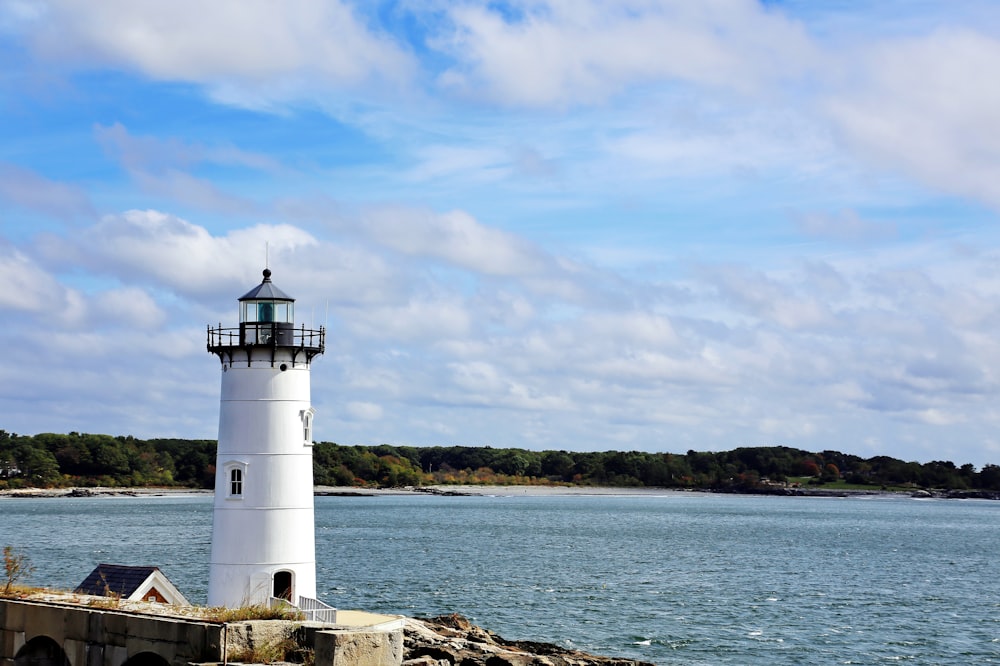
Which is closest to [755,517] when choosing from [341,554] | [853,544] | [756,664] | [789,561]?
[853,544]

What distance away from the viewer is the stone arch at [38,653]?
61.0 ft

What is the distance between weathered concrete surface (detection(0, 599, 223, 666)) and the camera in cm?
1648

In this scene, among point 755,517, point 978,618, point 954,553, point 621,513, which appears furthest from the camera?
point 621,513

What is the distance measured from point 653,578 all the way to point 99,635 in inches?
1647

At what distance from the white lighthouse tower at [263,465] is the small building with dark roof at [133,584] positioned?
0.92 meters

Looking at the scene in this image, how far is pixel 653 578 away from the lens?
185 feet

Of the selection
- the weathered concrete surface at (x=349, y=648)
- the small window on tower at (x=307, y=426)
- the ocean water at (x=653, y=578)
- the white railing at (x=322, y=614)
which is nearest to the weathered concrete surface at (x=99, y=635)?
the weathered concrete surface at (x=349, y=648)

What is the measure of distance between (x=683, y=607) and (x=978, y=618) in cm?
1170

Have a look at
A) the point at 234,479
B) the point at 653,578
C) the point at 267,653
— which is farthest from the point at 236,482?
the point at 653,578

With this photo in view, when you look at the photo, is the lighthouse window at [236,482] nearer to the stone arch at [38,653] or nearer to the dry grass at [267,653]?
the stone arch at [38,653]

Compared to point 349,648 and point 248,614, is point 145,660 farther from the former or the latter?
point 349,648

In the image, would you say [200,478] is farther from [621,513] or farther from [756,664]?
[756,664]

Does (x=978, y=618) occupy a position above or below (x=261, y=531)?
below

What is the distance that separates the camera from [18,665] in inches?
733
